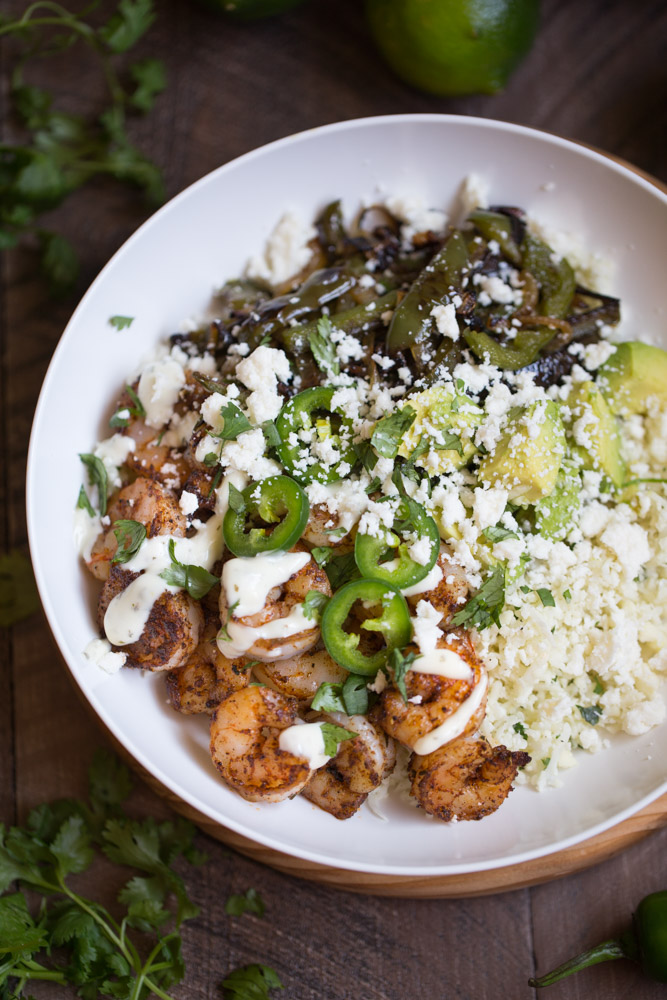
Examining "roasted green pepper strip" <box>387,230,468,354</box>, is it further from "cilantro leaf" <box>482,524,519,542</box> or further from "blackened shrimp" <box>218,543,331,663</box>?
"blackened shrimp" <box>218,543,331,663</box>

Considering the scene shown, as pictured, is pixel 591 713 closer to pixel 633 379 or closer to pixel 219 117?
pixel 633 379

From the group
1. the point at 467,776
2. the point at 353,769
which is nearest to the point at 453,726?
the point at 467,776

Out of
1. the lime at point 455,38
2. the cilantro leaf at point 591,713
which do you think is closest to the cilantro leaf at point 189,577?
the cilantro leaf at point 591,713

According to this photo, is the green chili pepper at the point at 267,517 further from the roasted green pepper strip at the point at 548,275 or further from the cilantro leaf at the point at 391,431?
the roasted green pepper strip at the point at 548,275

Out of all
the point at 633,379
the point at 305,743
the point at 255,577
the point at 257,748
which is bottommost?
the point at 257,748

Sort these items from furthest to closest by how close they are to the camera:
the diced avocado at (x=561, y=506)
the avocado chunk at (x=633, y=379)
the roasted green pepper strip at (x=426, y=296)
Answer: the avocado chunk at (x=633, y=379) → the roasted green pepper strip at (x=426, y=296) → the diced avocado at (x=561, y=506)
